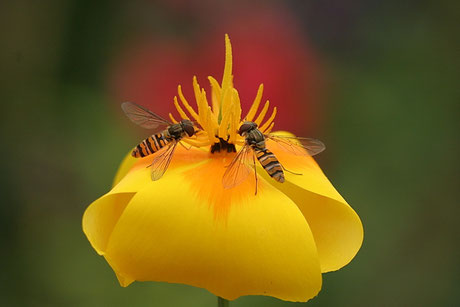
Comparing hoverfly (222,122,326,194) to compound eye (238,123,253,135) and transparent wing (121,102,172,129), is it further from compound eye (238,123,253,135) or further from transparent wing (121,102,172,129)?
transparent wing (121,102,172,129)

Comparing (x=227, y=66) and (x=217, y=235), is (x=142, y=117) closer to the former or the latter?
(x=227, y=66)

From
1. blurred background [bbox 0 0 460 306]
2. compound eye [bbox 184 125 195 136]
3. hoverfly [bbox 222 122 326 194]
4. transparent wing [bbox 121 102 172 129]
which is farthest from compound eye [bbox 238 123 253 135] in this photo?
blurred background [bbox 0 0 460 306]

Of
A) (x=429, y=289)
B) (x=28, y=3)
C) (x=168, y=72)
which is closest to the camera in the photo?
(x=429, y=289)

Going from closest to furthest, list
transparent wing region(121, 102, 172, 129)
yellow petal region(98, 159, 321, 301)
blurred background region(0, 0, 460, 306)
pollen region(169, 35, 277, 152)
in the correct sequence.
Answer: yellow petal region(98, 159, 321, 301) < pollen region(169, 35, 277, 152) < transparent wing region(121, 102, 172, 129) < blurred background region(0, 0, 460, 306)

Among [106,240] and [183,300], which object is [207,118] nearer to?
[106,240]

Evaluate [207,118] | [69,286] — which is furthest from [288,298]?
[69,286]

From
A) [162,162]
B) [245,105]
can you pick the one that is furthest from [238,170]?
[245,105]

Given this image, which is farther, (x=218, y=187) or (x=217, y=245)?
(x=218, y=187)
